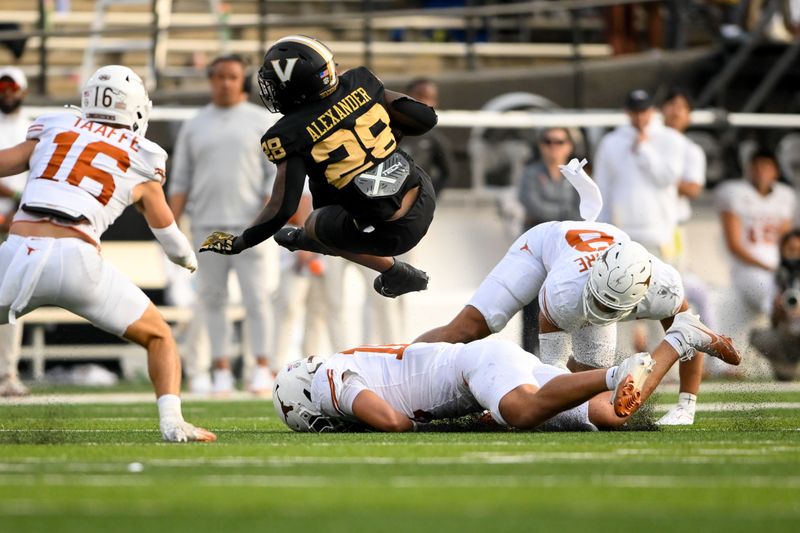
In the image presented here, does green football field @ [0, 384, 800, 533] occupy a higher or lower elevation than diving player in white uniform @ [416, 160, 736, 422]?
lower

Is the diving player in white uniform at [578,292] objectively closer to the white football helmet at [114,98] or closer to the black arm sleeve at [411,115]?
the black arm sleeve at [411,115]

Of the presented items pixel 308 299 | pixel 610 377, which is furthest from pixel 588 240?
pixel 308 299

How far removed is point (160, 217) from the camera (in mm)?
6871

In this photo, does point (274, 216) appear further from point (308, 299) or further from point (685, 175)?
point (685, 175)

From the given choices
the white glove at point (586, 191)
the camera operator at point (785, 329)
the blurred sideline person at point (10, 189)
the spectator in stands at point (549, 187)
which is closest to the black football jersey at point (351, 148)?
the white glove at point (586, 191)

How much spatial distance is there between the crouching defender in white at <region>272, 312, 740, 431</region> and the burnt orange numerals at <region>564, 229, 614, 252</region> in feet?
1.63

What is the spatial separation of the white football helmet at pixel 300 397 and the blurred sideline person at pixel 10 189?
4.16m

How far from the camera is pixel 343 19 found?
47.8ft

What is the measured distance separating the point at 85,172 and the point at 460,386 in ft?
6.25

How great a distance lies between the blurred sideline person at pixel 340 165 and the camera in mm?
7355

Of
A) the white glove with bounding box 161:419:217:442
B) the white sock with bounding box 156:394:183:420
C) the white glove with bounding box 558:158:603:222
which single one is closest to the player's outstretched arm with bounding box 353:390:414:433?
the white glove with bounding box 161:419:217:442

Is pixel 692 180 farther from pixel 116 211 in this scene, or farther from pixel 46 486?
pixel 46 486

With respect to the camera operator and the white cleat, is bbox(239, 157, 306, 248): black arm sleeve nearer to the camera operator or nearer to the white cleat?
the white cleat

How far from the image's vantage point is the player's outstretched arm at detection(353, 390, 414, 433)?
6.89 m
